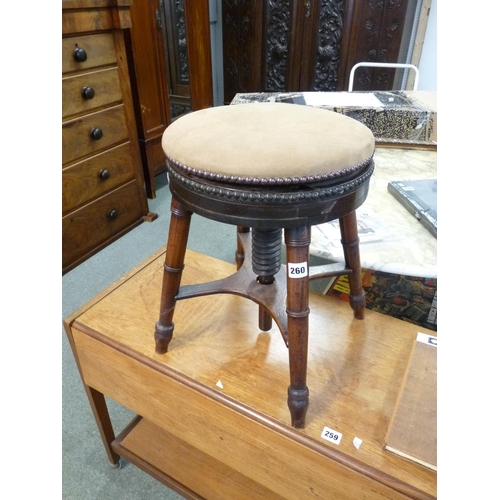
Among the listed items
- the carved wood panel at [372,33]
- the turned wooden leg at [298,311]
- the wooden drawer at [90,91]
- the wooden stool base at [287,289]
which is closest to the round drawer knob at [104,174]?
the wooden drawer at [90,91]

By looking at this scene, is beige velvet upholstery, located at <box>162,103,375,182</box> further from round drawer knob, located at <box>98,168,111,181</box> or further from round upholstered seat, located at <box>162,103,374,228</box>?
round drawer knob, located at <box>98,168,111,181</box>

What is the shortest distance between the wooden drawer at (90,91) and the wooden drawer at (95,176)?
0.63ft

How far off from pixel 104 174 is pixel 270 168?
141 centimetres

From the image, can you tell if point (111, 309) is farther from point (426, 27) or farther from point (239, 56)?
point (426, 27)

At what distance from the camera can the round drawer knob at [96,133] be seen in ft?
5.26

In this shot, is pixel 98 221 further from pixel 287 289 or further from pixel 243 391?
pixel 287 289

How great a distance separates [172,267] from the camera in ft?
2.21

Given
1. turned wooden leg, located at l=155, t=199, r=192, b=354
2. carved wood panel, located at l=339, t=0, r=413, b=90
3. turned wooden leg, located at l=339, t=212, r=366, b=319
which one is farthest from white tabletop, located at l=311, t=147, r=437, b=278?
carved wood panel, located at l=339, t=0, r=413, b=90

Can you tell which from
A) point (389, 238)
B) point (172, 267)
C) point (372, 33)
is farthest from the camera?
point (372, 33)

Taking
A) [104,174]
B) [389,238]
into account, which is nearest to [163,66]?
[104,174]

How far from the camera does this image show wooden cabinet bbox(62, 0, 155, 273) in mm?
1460

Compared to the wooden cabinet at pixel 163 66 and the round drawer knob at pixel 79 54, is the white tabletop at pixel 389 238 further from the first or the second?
the wooden cabinet at pixel 163 66

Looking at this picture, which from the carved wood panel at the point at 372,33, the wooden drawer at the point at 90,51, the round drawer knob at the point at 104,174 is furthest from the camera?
the carved wood panel at the point at 372,33

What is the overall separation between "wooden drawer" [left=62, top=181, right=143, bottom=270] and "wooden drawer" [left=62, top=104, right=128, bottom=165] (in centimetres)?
21
